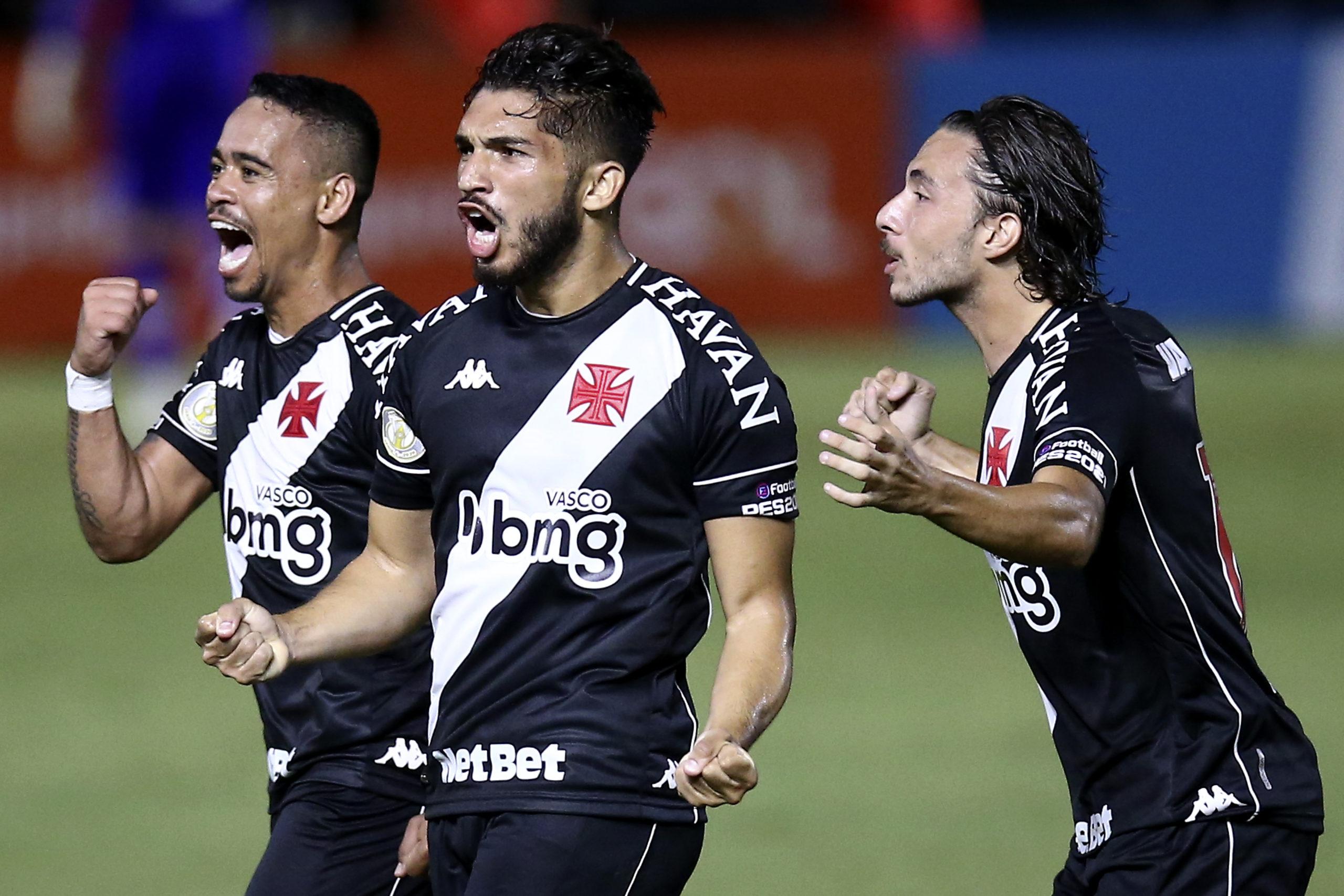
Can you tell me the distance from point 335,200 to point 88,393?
789 mm

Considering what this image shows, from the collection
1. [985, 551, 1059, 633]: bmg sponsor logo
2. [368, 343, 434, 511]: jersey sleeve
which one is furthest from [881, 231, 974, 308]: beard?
[368, 343, 434, 511]: jersey sleeve

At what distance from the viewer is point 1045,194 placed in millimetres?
4582

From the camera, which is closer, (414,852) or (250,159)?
(414,852)

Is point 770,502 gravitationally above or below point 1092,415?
below

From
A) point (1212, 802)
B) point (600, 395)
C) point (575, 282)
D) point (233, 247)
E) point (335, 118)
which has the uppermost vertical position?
point (335, 118)

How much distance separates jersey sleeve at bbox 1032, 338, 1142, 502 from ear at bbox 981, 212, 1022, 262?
1.21 feet

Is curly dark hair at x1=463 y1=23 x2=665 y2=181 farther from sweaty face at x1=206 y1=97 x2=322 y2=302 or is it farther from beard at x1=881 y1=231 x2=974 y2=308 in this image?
sweaty face at x1=206 y1=97 x2=322 y2=302

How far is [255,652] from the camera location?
4.25 metres

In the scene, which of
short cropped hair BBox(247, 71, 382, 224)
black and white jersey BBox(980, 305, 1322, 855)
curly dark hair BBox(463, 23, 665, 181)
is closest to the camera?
black and white jersey BBox(980, 305, 1322, 855)

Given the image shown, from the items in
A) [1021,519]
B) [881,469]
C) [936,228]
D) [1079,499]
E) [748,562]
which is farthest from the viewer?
[936,228]

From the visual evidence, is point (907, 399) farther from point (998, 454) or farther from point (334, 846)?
point (334, 846)

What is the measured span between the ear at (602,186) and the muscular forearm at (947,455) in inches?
40.1

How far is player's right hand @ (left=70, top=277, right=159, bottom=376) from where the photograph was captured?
199 inches

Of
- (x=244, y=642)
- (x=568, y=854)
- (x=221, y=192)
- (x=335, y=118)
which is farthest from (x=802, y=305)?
(x=568, y=854)
